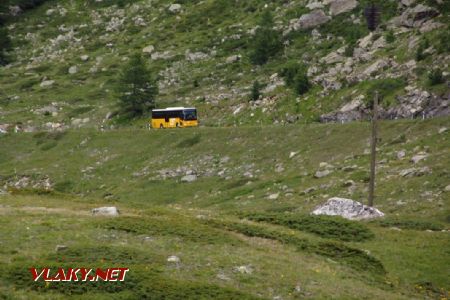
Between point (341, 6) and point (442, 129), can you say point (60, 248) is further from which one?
point (341, 6)

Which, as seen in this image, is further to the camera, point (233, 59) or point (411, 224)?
point (233, 59)

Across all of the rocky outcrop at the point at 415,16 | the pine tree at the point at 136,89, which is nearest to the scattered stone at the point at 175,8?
the pine tree at the point at 136,89

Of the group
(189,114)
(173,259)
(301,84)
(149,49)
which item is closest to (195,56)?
(149,49)

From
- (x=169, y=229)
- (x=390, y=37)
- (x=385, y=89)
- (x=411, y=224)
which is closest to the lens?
(x=169, y=229)

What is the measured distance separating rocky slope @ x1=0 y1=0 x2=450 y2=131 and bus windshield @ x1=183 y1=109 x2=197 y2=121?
237cm

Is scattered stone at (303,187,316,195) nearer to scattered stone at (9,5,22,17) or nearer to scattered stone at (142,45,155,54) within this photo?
scattered stone at (142,45,155,54)

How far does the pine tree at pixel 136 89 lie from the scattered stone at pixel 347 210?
64470mm

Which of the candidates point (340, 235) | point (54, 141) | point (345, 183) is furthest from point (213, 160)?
point (340, 235)

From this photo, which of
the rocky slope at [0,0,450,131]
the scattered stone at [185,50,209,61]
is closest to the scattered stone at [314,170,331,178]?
the rocky slope at [0,0,450,131]

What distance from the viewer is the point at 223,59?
123 m

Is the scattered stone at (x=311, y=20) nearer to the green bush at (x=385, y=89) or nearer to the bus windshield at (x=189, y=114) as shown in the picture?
the bus windshield at (x=189, y=114)

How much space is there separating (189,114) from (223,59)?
90.1 ft

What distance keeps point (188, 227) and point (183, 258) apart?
18.6 ft

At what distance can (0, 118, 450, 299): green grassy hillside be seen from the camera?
27.9 metres
